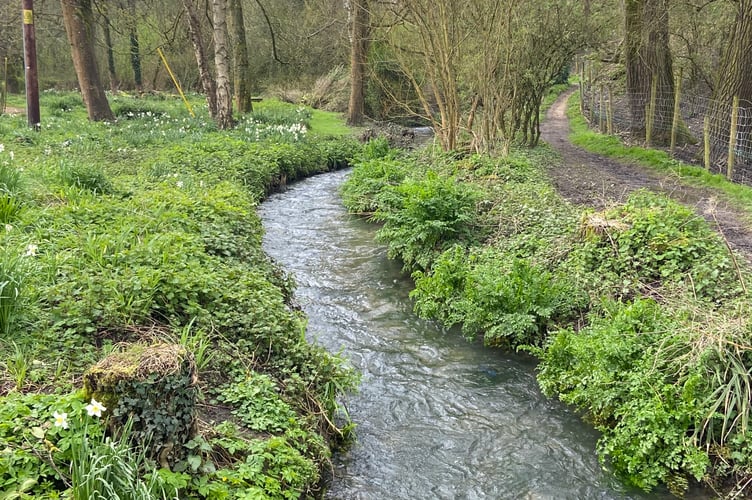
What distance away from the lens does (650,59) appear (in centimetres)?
1548

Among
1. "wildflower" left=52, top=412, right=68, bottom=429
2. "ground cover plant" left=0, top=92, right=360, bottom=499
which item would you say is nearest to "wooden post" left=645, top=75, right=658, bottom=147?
"ground cover plant" left=0, top=92, right=360, bottom=499

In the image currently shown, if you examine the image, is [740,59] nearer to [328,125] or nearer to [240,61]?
[328,125]

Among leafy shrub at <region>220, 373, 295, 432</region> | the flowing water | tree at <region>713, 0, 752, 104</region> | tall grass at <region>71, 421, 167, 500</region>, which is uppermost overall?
tree at <region>713, 0, 752, 104</region>

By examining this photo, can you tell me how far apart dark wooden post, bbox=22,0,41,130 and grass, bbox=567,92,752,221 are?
13.9 m

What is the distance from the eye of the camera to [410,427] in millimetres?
5047

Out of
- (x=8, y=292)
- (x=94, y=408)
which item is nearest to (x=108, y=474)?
(x=94, y=408)

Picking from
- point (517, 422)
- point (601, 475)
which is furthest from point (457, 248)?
point (601, 475)

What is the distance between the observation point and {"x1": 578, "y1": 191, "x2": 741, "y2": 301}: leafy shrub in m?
A: 5.84

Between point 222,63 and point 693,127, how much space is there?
13.1 meters

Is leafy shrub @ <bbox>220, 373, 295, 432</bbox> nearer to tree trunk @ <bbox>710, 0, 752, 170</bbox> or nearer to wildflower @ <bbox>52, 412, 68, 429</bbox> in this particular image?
wildflower @ <bbox>52, 412, 68, 429</bbox>

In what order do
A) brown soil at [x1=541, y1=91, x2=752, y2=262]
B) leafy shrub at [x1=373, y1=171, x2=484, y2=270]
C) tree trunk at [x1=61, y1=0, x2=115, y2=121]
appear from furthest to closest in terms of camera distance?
tree trunk at [x1=61, y1=0, x2=115, y2=121], leafy shrub at [x1=373, y1=171, x2=484, y2=270], brown soil at [x1=541, y1=91, x2=752, y2=262]

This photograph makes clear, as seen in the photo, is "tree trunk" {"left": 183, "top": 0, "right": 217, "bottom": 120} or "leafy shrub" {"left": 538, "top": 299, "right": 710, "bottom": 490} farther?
"tree trunk" {"left": 183, "top": 0, "right": 217, "bottom": 120}

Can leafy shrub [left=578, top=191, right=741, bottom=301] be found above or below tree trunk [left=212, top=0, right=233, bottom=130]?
below

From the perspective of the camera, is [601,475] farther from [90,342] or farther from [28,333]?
[28,333]
